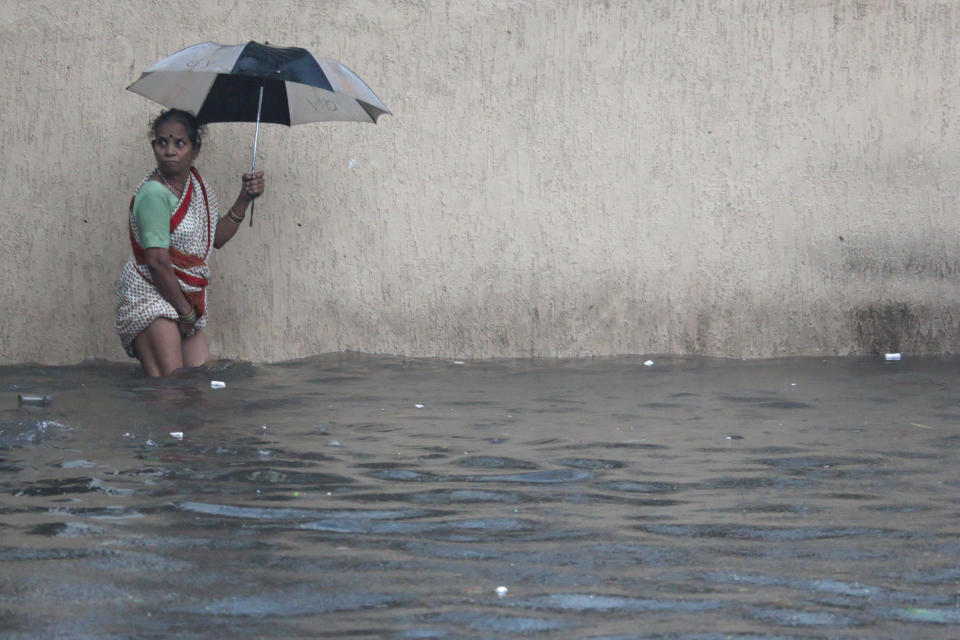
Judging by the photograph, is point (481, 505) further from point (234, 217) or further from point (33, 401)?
point (234, 217)

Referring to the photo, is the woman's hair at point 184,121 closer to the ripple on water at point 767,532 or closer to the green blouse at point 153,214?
the green blouse at point 153,214

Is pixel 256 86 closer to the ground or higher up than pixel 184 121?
higher up

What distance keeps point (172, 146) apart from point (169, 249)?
1.73 feet

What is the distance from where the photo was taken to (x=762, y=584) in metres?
3.31

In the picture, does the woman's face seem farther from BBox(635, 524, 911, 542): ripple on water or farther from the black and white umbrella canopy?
BBox(635, 524, 911, 542): ripple on water

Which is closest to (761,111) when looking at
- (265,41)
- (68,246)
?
(265,41)

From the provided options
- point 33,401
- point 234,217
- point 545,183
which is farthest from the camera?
point 545,183

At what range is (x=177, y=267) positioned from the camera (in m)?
6.49

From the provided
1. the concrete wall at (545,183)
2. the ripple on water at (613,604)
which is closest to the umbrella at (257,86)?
the concrete wall at (545,183)

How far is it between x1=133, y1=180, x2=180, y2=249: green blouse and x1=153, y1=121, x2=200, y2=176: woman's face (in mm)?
126

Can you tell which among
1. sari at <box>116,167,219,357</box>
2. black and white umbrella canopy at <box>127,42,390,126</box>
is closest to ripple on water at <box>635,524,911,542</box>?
black and white umbrella canopy at <box>127,42,390,126</box>

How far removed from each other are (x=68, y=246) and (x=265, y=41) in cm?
160

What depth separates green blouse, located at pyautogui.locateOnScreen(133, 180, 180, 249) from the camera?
6.23 metres

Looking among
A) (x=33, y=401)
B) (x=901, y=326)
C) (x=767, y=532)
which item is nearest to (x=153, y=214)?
(x=33, y=401)
